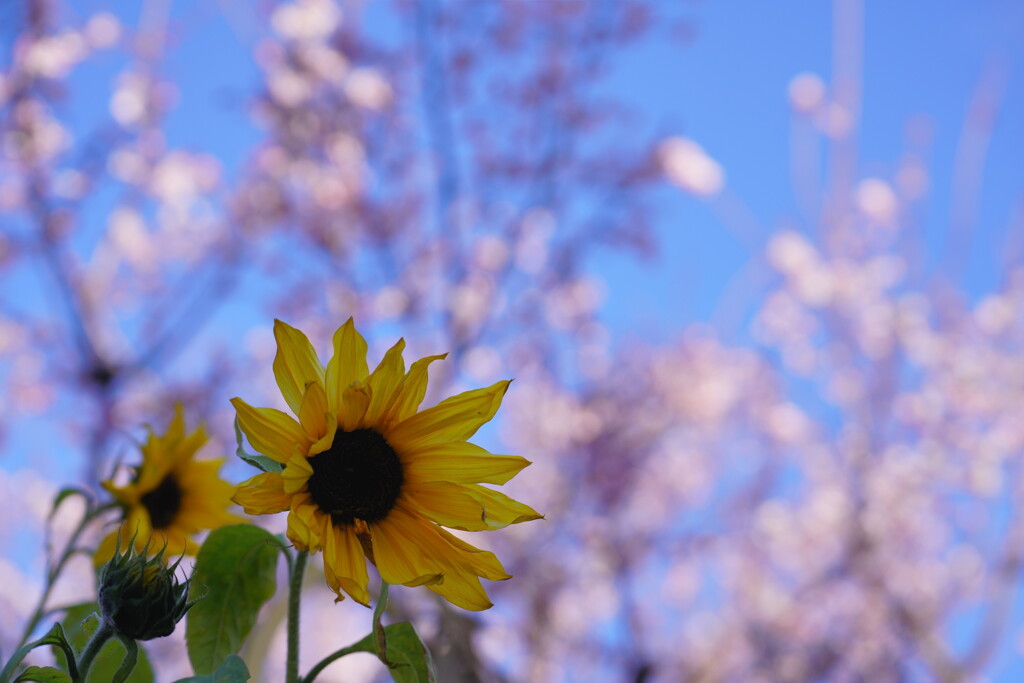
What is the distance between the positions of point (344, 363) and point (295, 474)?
9cm

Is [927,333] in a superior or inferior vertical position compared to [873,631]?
superior

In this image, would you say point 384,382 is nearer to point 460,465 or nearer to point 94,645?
point 460,465

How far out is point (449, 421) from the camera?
22.6 inches

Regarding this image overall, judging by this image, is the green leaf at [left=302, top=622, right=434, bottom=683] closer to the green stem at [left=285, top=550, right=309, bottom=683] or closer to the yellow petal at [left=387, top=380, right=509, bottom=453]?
the green stem at [left=285, top=550, right=309, bottom=683]

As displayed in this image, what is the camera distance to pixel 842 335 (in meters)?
8.11

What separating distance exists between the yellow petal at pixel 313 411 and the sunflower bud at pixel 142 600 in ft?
0.36

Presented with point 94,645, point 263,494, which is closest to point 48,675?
point 94,645

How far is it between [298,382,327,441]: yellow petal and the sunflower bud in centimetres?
11

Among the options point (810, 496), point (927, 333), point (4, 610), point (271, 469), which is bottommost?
point (271, 469)

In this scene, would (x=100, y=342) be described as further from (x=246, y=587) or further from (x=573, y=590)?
(x=246, y=587)

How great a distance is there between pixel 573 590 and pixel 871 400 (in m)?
3.05

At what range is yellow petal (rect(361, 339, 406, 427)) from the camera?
557mm

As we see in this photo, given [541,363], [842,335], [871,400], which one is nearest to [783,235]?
[842,335]

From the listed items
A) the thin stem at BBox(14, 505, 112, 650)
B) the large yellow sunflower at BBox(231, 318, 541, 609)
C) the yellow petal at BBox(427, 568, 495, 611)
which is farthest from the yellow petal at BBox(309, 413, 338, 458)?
the thin stem at BBox(14, 505, 112, 650)
